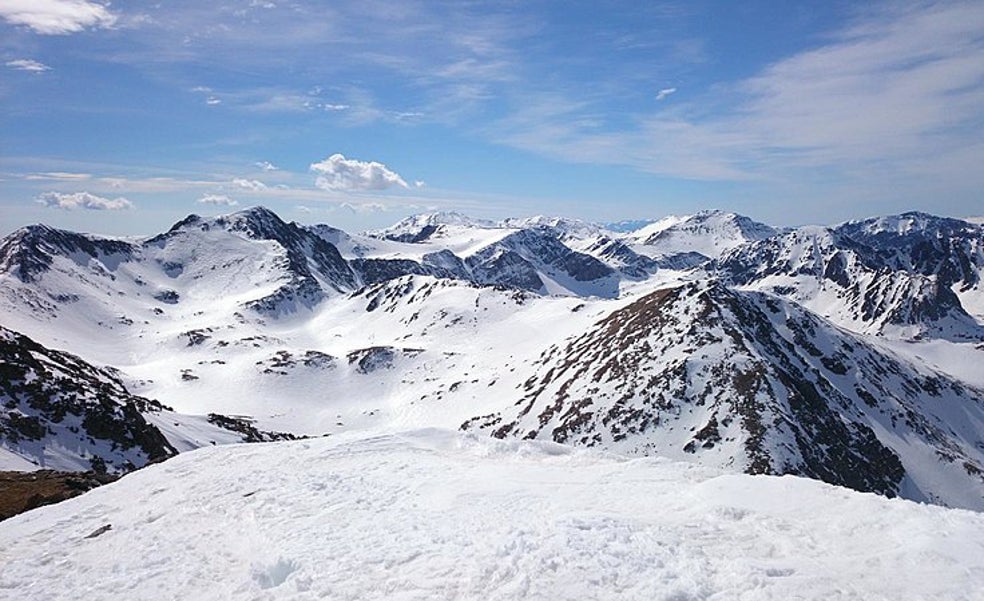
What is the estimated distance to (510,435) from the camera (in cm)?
8575

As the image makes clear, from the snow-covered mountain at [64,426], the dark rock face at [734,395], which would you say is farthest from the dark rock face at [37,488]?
the dark rock face at [734,395]

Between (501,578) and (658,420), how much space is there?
67.3m

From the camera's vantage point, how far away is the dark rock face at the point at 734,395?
7069 centimetres

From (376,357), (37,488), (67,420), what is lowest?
(376,357)

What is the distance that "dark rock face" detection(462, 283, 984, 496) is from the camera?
70.7 meters

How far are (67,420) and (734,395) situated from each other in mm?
76685

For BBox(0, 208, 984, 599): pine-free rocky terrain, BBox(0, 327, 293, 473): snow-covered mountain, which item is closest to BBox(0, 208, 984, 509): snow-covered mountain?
BBox(0, 208, 984, 599): pine-free rocky terrain

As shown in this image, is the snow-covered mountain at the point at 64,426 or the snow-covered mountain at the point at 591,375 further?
the snow-covered mountain at the point at 591,375

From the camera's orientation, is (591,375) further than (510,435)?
Yes

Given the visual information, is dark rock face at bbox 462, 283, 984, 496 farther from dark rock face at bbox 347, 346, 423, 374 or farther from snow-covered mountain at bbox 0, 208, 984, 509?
dark rock face at bbox 347, 346, 423, 374

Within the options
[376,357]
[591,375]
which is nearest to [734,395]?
[591,375]

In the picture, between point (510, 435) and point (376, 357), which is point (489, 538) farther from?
point (376, 357)

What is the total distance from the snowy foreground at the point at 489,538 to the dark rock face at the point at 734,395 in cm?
4968

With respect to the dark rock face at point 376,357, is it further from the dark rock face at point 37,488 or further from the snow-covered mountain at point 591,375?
the dark rock face at point 37,488
